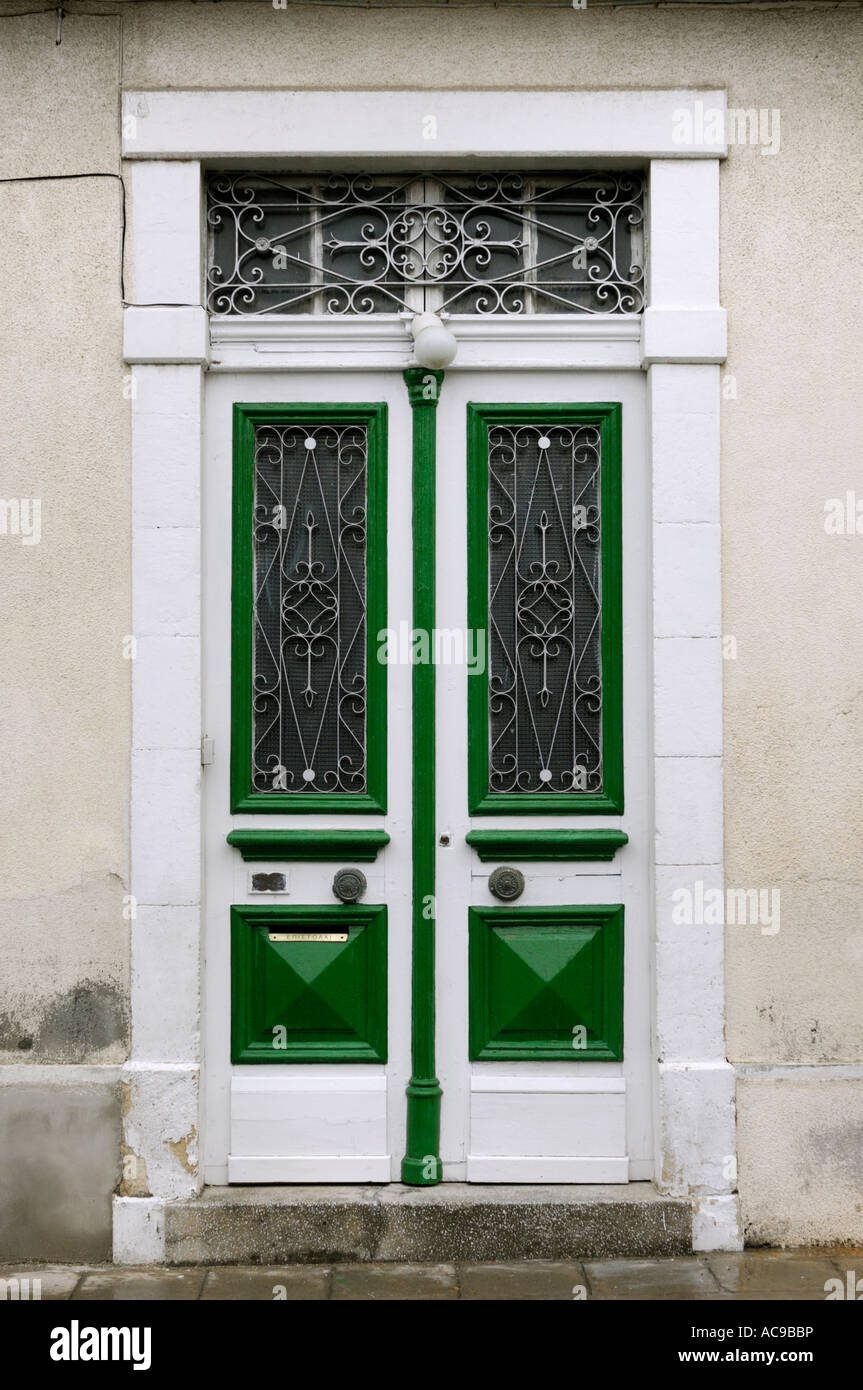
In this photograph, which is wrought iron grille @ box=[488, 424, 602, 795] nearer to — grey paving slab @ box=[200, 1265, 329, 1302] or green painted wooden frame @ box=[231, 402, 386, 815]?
green painted wooden frame @ box=[231, 402, 386, 815]

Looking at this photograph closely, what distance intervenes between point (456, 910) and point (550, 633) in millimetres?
1082

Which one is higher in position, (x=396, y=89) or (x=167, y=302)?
(x=396, y=89)

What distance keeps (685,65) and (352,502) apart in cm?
198

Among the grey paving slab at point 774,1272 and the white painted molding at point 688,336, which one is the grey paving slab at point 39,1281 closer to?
the grey paving slab at point 774,1272

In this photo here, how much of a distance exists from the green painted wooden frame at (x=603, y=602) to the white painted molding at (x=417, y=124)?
0.93 metres

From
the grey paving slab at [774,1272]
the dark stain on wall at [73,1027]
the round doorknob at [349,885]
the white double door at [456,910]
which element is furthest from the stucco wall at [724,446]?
the round doorknob at [349,885]

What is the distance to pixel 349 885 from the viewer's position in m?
4.95

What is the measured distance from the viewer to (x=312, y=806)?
16.3 ft

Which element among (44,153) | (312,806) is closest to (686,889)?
(312,806)

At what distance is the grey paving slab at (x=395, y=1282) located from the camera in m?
4.47

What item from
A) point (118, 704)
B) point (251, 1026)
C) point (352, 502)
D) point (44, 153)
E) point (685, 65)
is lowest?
point (251, 1026)

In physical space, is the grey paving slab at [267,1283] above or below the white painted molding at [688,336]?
below

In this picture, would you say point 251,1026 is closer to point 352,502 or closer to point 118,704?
point 118,704

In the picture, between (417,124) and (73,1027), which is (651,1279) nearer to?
(73,1027)
